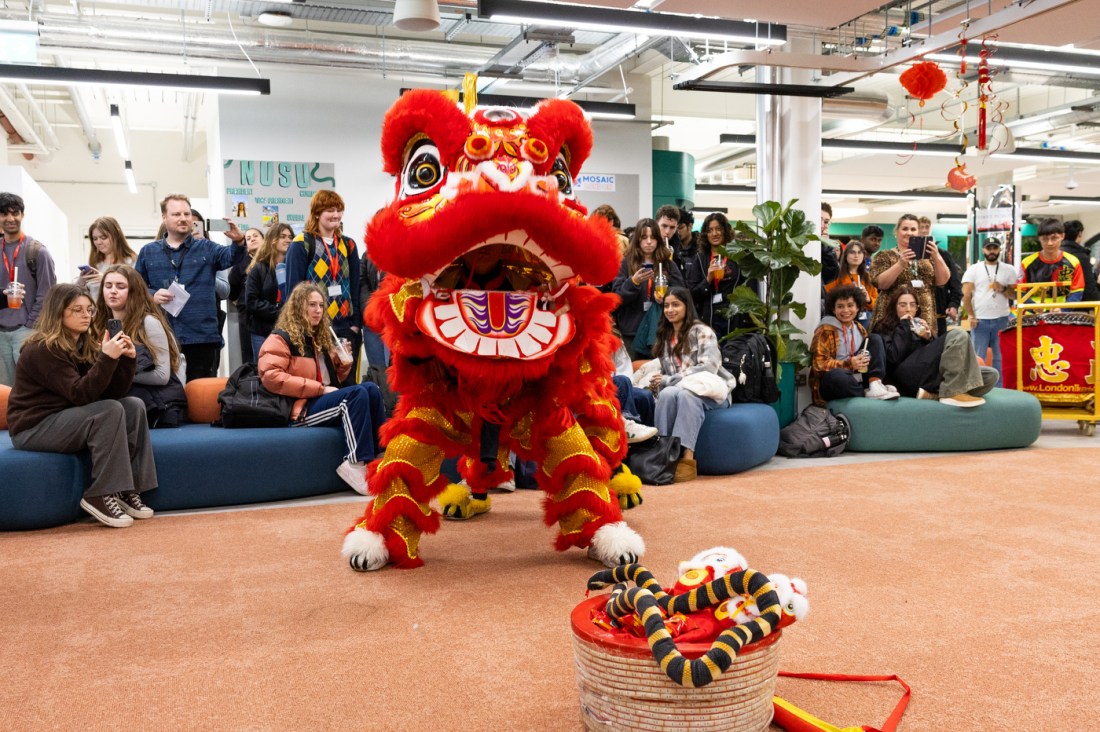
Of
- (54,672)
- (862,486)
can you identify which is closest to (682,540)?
(862,486)

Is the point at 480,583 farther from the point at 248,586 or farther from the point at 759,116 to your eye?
the point at 759,116

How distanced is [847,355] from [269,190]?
563 cm

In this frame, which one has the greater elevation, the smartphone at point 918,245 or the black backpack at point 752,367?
the smartphone at point 918,245

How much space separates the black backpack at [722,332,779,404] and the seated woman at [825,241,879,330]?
91 cm

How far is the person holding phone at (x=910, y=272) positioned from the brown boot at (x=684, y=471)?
206cm

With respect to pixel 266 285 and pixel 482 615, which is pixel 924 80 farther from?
pixel 482 615

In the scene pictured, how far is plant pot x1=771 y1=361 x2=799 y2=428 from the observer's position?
6.22 m

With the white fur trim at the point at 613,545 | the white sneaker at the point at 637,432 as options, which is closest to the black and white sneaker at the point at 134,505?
the white fur trim at the point at 613,545

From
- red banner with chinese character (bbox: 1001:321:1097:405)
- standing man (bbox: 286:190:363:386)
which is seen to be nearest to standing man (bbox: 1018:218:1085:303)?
red banner with chinese character (bbox: 1001:321:1097:405)

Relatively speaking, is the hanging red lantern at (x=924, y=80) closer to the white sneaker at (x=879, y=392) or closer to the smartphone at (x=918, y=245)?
the smartphone at (x=918, y=245)

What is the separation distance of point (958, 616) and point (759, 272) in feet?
12.1

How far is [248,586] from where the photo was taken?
10.2 ft

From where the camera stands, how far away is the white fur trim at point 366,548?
10.3 feet

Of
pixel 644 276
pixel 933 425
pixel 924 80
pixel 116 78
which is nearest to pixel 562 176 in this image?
pixel 644 276
